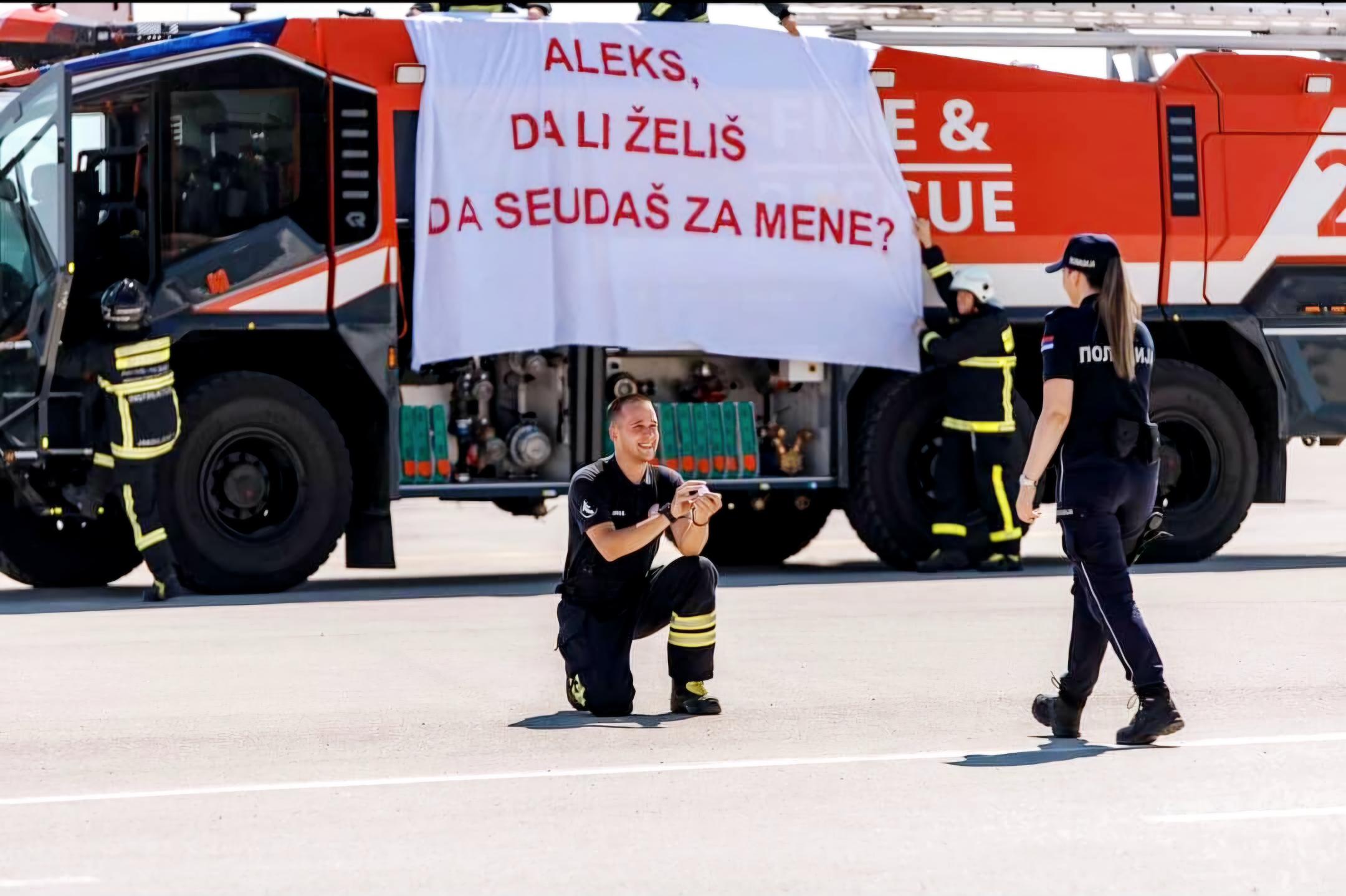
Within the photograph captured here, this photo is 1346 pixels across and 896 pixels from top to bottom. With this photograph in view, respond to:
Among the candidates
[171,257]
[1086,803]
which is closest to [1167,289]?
[171,257]

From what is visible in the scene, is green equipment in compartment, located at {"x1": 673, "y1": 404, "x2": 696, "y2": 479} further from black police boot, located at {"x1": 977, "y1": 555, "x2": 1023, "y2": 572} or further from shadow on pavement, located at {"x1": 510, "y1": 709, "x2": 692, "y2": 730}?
shadow on pavement, located at {"x1": 510, "y1": 709, "x2": 692, "y2": 730}

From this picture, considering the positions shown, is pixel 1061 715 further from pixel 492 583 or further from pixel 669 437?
pixel 492 583

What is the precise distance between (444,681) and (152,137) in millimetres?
4740

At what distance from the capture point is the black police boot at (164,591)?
41.4 ft

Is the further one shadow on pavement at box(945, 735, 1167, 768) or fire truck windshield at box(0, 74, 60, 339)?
fire truck windshield at box(0, 74, 60, 339)

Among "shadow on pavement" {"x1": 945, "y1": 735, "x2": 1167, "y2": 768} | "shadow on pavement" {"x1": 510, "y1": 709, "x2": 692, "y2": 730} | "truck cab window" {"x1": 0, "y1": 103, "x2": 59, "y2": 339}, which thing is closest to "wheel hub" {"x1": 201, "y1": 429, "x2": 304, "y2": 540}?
"truck cab window" {"x1": 0, "y1": 103, "x2": 59, "y2": 339}

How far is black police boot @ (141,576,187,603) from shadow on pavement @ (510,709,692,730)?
4767 mm

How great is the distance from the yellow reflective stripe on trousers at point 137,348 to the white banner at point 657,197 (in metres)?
1.51

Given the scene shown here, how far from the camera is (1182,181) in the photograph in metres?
14.6

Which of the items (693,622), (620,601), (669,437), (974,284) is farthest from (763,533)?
(693,622)

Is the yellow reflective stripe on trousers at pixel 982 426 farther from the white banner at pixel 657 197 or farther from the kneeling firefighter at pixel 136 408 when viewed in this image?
the kneeling firefighter at pixel 136 408

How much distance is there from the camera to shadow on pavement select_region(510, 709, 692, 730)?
8109 mm

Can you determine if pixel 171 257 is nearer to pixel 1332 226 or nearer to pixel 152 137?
pixel 152 137

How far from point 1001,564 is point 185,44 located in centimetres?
564
